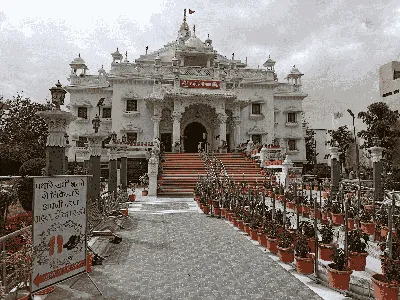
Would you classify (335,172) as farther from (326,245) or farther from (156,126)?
(156,126)

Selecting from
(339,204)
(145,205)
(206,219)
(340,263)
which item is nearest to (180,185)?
(145,205)

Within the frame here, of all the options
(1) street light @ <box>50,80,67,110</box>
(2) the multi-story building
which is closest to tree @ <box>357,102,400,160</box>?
(2) the multi-story building

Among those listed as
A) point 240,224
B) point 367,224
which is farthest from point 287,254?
point 240,224

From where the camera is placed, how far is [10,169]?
26031 mm

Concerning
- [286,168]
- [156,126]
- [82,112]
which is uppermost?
[82,112]

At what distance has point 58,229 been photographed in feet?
18.9

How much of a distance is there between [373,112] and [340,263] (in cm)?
3124

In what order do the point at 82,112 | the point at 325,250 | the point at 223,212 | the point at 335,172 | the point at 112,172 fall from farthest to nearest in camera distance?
1. the point at 82,112
2. the point at 335,172
3. the point at 112,172
4. the point at 223,212
5. the point at 325,250

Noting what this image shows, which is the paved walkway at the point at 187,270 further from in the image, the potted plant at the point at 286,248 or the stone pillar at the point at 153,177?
the stone pillar at the point at 153,177

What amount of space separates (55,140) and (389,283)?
7.23 metres

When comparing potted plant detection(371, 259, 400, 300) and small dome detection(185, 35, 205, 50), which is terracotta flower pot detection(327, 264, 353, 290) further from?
small dome detection(185, 35, 205, 50)

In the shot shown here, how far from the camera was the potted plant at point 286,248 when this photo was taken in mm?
7754

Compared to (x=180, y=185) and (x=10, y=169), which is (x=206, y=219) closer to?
(x=180, y=185)

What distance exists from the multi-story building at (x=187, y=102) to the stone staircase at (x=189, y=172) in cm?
324
